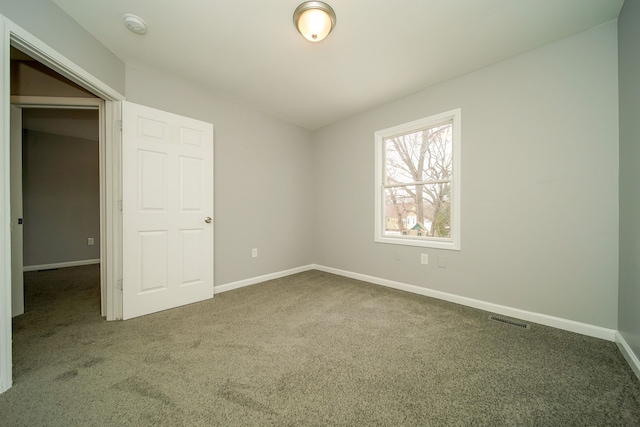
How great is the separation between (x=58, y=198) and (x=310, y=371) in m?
6.06

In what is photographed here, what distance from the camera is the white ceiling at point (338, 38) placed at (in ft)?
5.67

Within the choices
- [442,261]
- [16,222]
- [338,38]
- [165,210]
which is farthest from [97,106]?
[442,261]

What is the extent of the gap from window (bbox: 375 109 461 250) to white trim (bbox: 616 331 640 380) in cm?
124

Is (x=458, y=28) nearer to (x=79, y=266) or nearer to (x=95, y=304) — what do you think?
(x=95, y=304)

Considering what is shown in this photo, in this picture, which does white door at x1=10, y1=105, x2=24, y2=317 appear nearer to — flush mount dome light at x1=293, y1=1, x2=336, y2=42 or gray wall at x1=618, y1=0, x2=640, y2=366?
flush mount dome light at x1=293, y1=1, x2=336, y2=42

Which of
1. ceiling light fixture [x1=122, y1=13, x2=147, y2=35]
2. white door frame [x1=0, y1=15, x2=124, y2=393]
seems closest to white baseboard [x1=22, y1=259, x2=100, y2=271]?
white door frame [x1=0, y1=15, x2=124, y2=393]

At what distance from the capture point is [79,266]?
4.65 m

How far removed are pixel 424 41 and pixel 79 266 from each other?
6659mm

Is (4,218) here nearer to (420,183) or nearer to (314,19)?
(314,19)

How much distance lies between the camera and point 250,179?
3.38m

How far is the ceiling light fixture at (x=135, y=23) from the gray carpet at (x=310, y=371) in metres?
2.48

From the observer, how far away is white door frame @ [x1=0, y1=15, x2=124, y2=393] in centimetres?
132

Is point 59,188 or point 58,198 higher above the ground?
point 59,188

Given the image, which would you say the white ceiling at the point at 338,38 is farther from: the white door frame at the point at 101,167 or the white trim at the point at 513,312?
the white trim at the point at 513,312
